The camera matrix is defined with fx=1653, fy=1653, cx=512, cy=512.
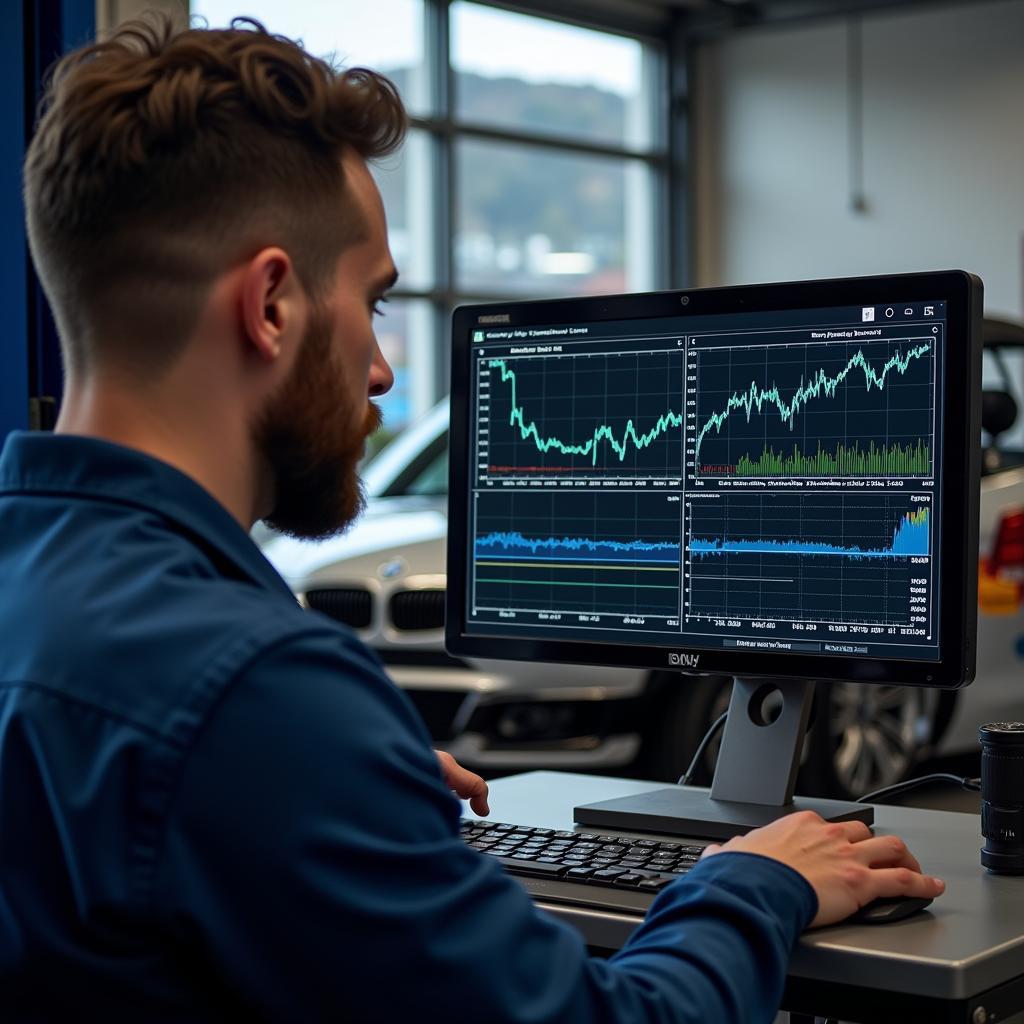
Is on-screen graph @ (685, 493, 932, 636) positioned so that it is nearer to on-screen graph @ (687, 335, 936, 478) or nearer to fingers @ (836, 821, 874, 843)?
on-screen graph @ (687, 335, 936, 478)

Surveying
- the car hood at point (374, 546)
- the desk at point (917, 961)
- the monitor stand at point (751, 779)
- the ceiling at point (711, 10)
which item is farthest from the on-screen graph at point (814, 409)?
the ceiling at point (711, 10)

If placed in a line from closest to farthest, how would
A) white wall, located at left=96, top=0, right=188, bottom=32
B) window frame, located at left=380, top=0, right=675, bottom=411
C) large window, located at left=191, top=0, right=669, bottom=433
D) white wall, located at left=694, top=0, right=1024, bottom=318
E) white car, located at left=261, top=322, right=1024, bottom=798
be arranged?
white wall, located at left=96, top=0, right=188, bottom=32 → white car, located at left=261, top=322, right=1024, bottom=798 → large window, located at left=191, top=0, right=669, bottom=433 → window frame, located at left=380, top=0, right=675, bottom=411 → white wall, located at left=694, top=0, right=1024, bottom=318

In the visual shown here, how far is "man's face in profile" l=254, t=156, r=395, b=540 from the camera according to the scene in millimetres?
1182

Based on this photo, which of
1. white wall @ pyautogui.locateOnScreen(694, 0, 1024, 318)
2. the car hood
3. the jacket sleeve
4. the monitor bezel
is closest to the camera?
the jacket sleeve

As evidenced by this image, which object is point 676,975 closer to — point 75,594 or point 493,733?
point 75,594

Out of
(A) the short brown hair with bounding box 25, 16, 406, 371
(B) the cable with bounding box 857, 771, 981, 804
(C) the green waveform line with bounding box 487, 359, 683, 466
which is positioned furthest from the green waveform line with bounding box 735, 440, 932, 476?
(A) the short brown hair with bounding box 25, 16, 406, 371

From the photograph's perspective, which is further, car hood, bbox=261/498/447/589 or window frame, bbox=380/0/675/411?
window frame, bbox=380/0/675/411

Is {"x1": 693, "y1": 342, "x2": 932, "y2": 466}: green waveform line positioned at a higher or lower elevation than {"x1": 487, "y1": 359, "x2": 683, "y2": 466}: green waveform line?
higher

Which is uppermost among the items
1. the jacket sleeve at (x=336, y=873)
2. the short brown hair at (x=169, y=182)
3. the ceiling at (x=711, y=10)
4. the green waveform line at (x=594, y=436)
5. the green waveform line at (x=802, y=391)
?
the ceiling at (x=711, y=10)

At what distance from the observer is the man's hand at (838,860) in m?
1.34

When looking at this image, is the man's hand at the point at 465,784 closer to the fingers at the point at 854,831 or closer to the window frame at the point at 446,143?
the fingers at the point at 854,831

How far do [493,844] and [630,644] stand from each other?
1.05 feet

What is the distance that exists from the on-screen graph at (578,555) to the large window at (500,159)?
7137 mm

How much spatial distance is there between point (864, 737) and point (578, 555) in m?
3.20
